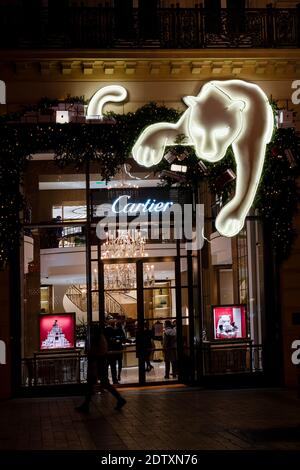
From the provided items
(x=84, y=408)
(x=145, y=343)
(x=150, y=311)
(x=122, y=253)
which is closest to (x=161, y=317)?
(x=150, y=311)

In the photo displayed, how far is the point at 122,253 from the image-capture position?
1828cm

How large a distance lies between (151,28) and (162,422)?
876 centimetres

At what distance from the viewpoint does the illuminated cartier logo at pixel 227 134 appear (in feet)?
56.5

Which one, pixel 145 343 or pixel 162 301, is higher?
pixel 162 301

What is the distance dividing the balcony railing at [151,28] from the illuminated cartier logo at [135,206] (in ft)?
10.8

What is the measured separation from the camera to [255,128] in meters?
17.4

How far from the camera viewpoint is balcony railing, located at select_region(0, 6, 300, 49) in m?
17.3

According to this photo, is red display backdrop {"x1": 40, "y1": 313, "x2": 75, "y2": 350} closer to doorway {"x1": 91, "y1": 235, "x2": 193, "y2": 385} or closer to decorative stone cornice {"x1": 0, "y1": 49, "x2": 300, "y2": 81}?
doorway {"x1": 91, "y1": 235, "x2": 193, "y2": 385}

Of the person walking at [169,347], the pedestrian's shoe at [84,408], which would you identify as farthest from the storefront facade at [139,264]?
the pedestrian's shoe at [84,408]

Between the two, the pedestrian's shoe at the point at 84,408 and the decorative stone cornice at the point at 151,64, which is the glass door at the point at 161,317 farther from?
the decorative stone cornice at the point at 151,64

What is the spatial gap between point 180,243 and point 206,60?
4.07m

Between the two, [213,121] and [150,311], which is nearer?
[213,121]
